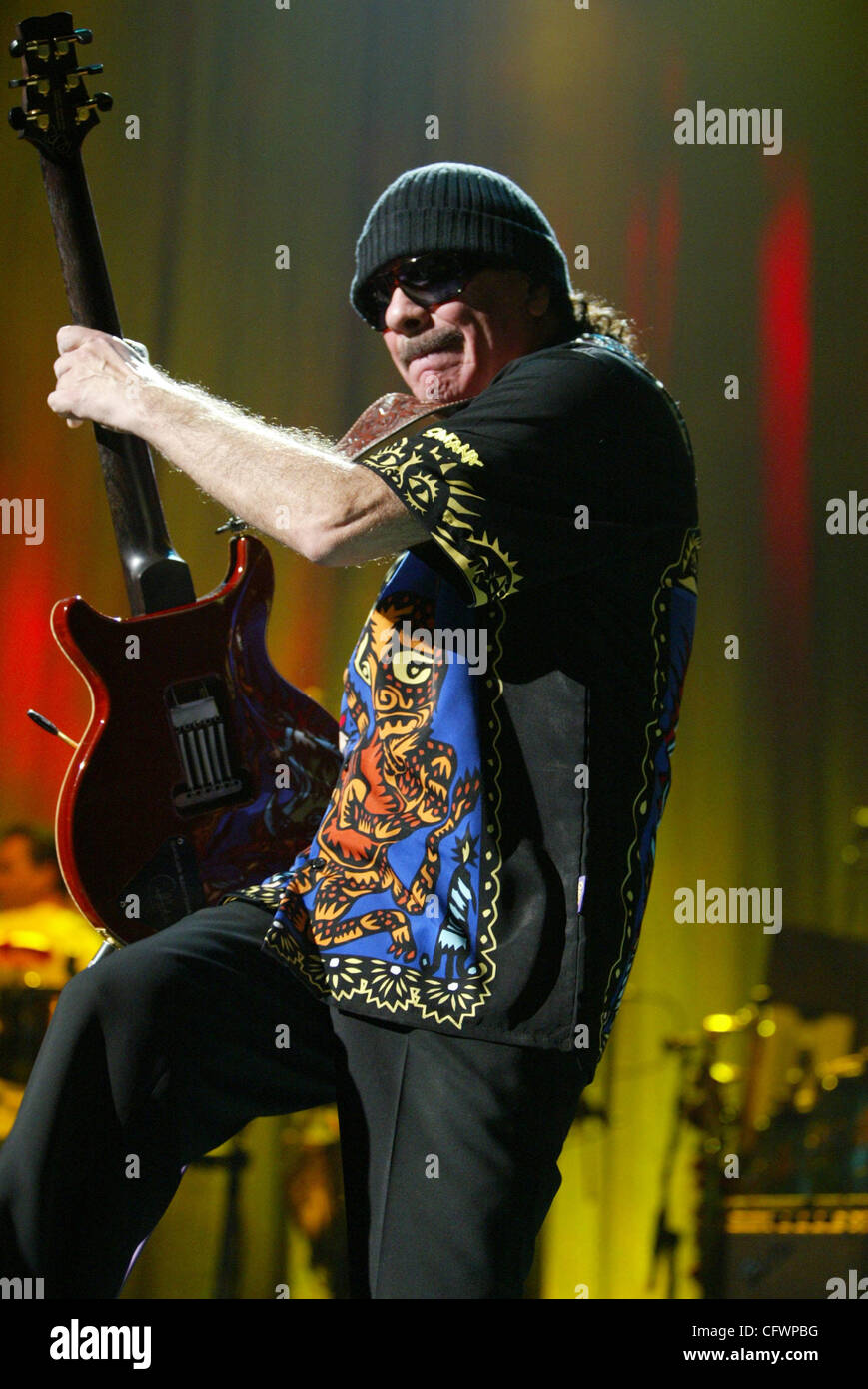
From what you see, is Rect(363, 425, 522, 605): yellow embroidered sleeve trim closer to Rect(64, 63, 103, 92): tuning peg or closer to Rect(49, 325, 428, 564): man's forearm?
Rect(49, 325, 428, 564): man's forearm

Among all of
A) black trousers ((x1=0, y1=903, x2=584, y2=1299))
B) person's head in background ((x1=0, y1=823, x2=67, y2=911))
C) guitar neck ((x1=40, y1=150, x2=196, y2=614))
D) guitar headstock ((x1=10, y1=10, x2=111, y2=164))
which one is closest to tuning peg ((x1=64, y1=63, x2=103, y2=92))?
guitar headstock ((x1=10, y1=10, x2=111, y2=164))

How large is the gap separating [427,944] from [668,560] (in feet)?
1.81

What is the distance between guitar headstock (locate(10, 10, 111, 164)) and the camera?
1.91 metres

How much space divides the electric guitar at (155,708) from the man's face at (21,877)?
2.01 meters

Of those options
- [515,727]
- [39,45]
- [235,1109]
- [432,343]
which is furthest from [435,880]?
[39,45]

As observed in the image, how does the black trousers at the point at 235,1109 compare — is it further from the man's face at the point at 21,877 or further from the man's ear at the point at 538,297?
the man's face at the point at 21,877

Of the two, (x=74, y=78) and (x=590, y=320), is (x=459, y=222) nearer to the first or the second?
(x=590, y=320)

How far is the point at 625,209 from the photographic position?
3.76 metres

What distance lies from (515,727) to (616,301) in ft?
8.74

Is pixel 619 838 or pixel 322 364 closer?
pixel 619 838

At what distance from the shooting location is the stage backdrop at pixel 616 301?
3523mm

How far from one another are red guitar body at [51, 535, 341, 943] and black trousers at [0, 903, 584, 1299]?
0.85 ft
